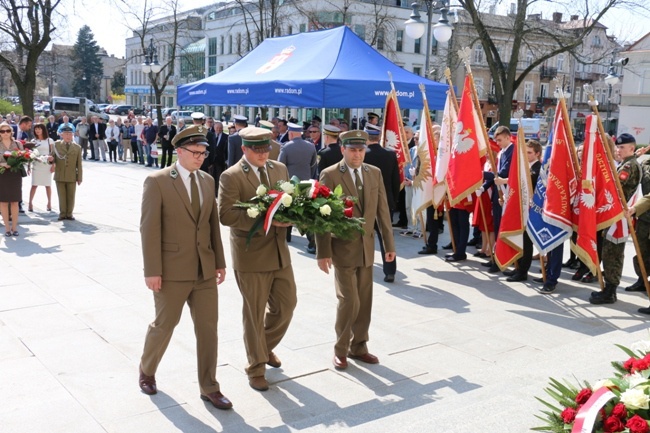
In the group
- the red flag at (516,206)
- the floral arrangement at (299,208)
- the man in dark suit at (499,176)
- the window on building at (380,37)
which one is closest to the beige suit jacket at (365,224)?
the floral arrangement at (299,208)

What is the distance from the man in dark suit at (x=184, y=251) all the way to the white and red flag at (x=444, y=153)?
5.96m

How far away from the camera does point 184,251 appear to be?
16.5 ft

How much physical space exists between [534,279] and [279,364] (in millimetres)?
5065

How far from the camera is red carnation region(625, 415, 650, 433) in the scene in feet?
9.68

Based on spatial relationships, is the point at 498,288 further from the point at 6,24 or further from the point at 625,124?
the point at 625,124

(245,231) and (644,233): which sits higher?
(245,231)

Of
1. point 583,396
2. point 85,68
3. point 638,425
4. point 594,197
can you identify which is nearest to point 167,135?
point 594,197

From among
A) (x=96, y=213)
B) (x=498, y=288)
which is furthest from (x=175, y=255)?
(x=96, y=213)

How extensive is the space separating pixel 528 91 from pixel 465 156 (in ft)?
225

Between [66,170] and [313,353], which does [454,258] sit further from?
[66,170]

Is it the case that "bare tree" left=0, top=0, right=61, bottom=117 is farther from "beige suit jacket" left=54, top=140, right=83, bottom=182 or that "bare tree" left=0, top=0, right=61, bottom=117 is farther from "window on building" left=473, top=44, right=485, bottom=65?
"window on building" left=473, top=44, right=485, bottom=65

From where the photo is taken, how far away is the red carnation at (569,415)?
3.30 meters

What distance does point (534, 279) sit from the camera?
9773mm

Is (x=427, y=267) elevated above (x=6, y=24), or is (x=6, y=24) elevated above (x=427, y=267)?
(x=6, y=24)
